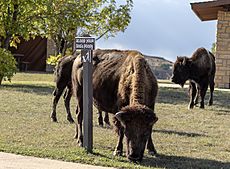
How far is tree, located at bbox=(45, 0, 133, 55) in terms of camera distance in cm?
2618

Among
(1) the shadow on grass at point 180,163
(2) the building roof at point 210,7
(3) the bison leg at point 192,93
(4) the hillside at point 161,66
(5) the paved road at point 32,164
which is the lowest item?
(1) the shadow on grass at point 180,163

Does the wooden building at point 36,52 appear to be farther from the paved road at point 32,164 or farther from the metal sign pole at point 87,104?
the paved road at point 32,164

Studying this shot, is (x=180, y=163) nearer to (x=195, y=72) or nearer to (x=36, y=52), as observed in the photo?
(x=195, y=72)

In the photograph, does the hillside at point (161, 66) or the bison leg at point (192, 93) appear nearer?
the bison leg at point (192, 93)

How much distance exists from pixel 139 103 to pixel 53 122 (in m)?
5.13

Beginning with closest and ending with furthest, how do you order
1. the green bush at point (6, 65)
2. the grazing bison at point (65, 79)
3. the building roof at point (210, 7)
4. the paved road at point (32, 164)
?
the paved road at point (32, 164) → the grazing bison at point (65, 79) → the green bush at point (6, 65) → the building roof at point (210, 7)

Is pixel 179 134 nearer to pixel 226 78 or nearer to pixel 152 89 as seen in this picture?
pixel 152 89

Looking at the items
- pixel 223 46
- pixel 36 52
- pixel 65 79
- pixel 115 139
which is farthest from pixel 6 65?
pixel 36 52

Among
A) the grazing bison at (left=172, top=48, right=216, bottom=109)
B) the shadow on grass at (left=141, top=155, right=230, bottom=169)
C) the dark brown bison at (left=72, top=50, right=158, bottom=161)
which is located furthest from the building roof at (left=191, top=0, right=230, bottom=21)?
the shadow on grass at (left=141, top=155, right=230, bottom=169)

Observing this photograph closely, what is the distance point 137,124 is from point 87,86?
66.1 inches

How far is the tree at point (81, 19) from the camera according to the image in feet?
85.9

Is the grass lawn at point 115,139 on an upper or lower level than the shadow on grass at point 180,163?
upper

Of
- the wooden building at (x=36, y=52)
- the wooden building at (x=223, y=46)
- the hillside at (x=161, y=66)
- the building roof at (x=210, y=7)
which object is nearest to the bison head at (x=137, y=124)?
the building roof at (x=210, y=7)

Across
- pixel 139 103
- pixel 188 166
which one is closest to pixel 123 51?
pixel 139 103
